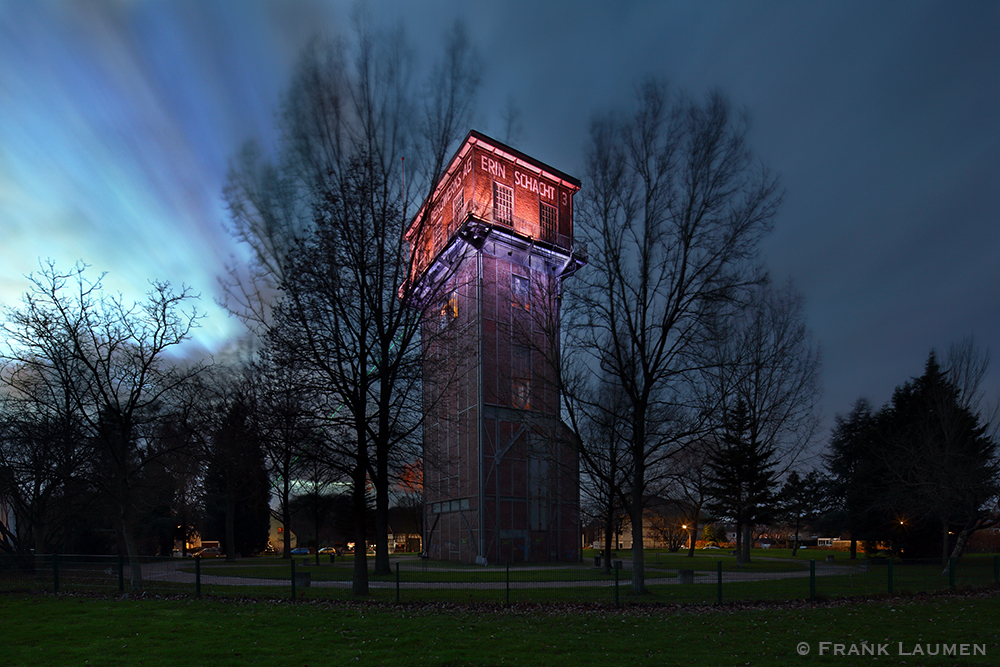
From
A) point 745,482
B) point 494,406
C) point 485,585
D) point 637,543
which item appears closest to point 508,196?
point 494,406

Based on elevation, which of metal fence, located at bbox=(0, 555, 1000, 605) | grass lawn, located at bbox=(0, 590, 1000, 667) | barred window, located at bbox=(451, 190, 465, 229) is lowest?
metal fence, located at bbox=(0, 555, 1000, 605)

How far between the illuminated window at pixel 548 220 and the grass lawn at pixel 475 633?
104 feet

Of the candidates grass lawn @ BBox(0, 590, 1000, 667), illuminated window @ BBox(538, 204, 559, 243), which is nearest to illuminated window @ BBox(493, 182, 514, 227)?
illuminated window @ BBox(538, 204, 559, 243)

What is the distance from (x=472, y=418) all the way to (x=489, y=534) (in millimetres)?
7283

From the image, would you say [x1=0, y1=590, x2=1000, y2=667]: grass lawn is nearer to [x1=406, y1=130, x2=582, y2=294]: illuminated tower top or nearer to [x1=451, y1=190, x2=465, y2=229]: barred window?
[x1=406, y1=130, x2=582, y2=294]: illuminated tower top

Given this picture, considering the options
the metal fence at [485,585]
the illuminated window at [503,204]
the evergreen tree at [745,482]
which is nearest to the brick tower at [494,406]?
the illuminated window at [503,204]

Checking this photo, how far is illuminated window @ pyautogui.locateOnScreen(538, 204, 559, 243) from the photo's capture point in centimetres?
4334

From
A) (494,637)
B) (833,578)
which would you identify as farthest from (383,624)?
(833,578)

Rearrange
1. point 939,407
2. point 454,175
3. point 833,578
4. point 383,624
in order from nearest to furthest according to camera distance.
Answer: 1. point 383,624
2. point 833,578
3. point 939,407
4. point 454,175

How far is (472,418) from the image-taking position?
39.7 meters

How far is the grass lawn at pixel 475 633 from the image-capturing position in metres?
8.89

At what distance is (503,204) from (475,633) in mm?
34081

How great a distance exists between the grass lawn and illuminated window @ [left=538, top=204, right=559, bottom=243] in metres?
31.7

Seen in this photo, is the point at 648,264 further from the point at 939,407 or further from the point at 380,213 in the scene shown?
the point at 939,407
